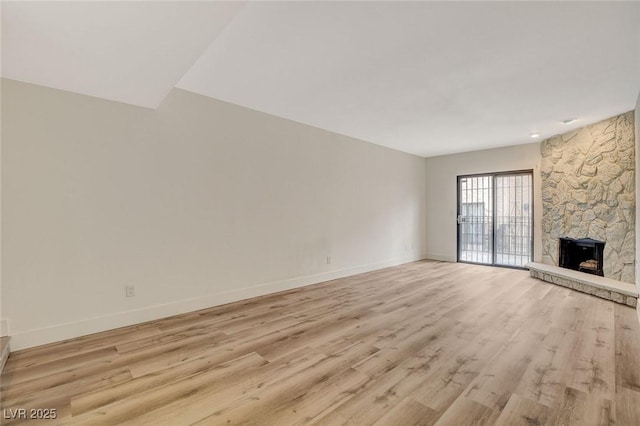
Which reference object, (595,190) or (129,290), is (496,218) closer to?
(595,190)

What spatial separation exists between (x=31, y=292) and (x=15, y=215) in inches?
25.8

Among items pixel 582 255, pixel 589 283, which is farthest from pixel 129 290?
pixel 582 255

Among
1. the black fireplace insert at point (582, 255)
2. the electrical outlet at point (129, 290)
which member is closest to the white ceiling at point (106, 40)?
the electrical outlet at point (129, 290)

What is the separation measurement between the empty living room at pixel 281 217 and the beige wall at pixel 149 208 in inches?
0.7

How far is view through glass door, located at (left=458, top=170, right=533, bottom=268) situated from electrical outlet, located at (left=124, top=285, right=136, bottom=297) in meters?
6.37

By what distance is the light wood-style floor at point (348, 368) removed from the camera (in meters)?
1.63

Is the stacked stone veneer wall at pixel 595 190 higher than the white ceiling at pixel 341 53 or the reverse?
the reverse

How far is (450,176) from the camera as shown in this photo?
686 cm

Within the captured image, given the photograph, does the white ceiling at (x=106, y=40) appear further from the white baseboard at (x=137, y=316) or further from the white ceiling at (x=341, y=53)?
the white baseboard at (x=137, y=316)

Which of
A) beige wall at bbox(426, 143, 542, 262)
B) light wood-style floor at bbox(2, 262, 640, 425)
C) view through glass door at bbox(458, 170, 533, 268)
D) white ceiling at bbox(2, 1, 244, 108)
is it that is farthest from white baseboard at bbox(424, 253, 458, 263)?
white ceiling at bbox(2, 1, 244, 108)

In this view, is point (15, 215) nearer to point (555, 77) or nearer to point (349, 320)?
point (349, 320)

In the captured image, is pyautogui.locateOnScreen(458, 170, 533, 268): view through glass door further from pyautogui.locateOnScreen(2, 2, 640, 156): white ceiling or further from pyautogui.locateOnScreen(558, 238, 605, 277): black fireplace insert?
pyautogui.locateOnScreen(2, 2, 640, 156): white ceiling

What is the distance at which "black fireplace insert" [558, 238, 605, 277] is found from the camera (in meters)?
4.53

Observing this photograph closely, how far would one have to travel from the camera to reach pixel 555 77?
294cm
